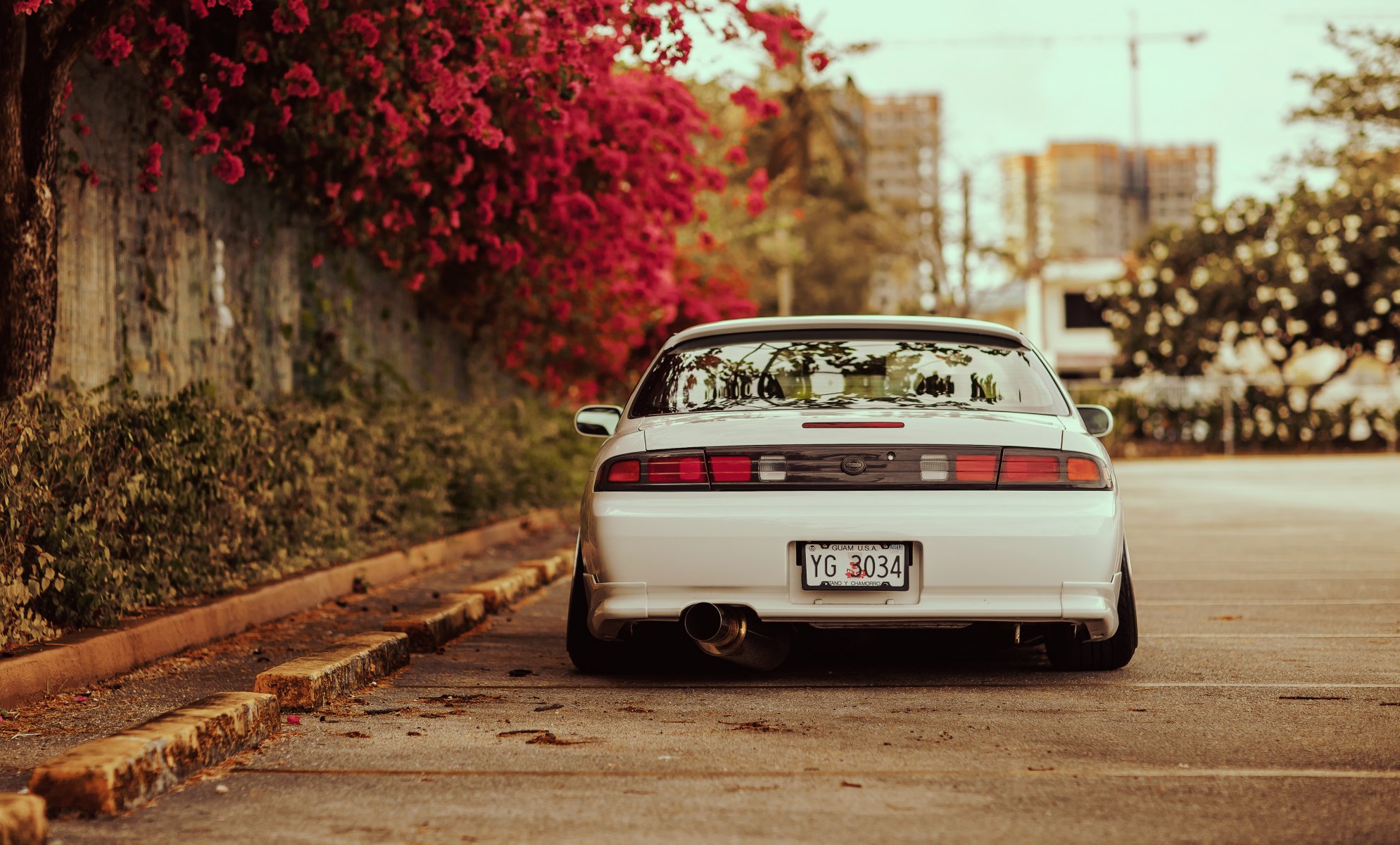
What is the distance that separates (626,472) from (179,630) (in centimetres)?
244

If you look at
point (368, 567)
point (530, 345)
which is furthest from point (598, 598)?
point (530, 345)

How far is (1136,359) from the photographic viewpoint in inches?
1735

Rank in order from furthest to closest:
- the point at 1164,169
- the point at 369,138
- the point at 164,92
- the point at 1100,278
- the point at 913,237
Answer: the point at 1164,169
the point at 1100,278
the point at 913,237
the point at 369,138
the point at 164,92

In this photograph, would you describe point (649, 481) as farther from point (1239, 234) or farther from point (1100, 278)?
point (1100, 278)

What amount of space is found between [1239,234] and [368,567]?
36.9 meters

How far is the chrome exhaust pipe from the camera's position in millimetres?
6242

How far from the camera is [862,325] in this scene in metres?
6.96

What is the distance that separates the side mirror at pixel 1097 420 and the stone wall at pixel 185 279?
5052mm

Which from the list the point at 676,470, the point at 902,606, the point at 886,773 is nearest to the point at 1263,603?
the point at 902,606

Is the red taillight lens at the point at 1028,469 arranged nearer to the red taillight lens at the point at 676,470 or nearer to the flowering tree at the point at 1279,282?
the red taillight lens at the point at 676,470

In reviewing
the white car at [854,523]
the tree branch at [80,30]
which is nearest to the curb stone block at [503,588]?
the white car at [854,523]

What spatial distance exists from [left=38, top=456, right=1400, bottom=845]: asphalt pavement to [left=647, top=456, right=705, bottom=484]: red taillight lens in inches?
32.5

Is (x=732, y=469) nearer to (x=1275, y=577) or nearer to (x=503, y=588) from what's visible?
(x=503, y=588)

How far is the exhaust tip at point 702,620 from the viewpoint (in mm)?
6223
